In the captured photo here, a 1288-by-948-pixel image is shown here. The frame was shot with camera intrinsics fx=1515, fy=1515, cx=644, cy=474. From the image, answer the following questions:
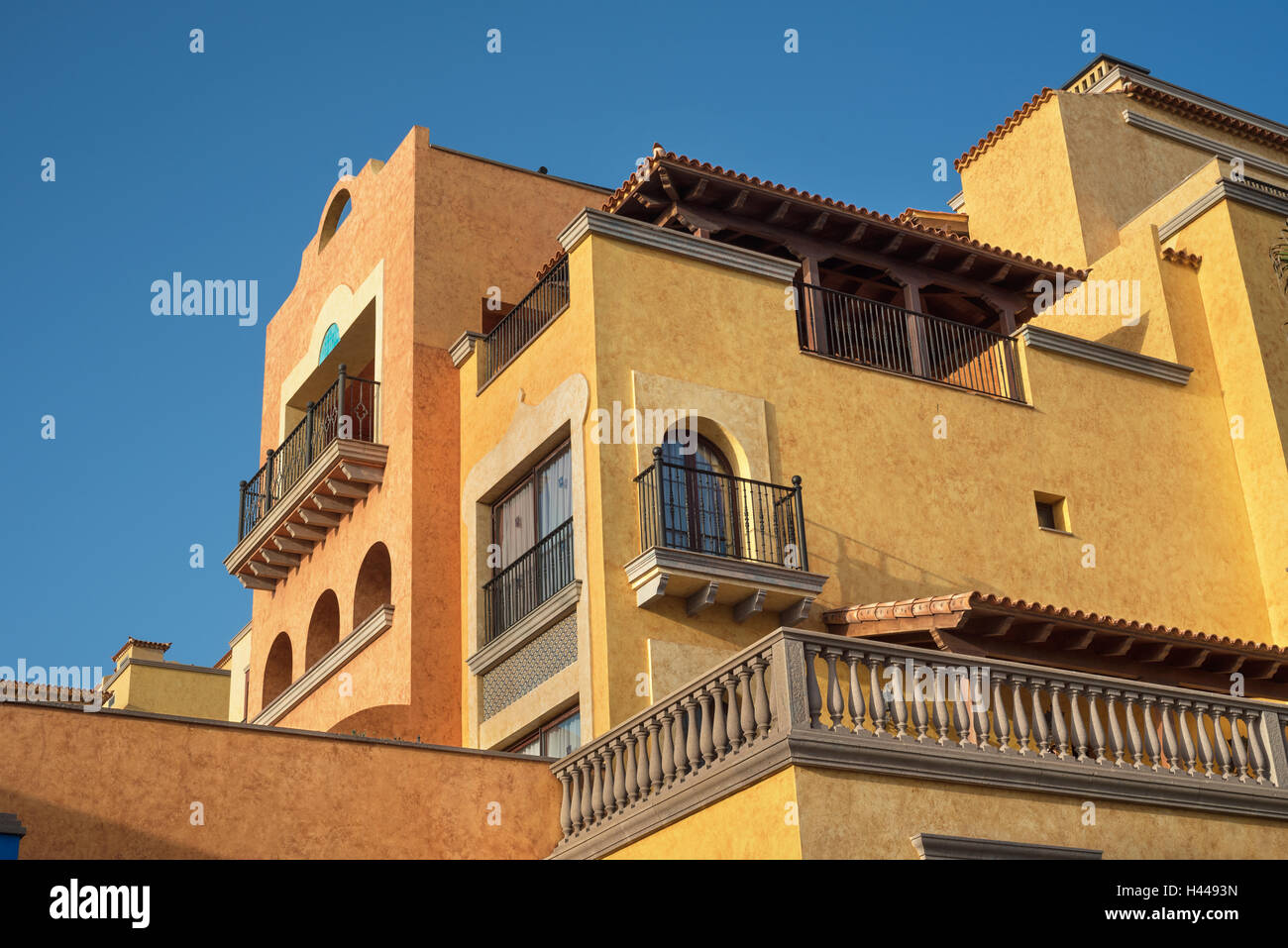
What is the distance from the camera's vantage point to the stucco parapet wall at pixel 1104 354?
21.8 m

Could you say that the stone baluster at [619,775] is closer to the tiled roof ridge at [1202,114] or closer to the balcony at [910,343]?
the balcony at [910,343]

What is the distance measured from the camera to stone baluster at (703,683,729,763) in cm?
1382

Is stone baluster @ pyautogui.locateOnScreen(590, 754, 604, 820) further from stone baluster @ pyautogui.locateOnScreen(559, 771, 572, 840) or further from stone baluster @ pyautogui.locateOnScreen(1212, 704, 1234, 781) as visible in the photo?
stone baluster @ pyautogui.locateOnScreen(1212, 704, 1234, 781)

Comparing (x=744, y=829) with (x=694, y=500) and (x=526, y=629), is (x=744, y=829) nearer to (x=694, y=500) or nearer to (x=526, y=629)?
(x=694, y=500)

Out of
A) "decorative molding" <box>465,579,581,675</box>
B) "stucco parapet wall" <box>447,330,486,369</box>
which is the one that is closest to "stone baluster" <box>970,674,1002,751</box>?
"decorative molding" <box>465,579,581,675</box>

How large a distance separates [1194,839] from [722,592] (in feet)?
18.4

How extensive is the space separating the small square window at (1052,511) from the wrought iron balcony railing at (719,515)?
457cm

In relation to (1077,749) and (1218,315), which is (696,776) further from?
(1218,315)

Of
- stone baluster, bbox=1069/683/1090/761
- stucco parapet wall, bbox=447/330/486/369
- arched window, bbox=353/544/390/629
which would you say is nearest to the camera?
stone baluster, bbox=1069/683/1090/761

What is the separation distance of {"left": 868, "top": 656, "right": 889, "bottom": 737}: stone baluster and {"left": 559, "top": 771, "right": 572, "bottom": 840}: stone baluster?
4.11 m

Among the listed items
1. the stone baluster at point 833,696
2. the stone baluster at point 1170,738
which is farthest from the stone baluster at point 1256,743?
the stone baluster at point 833,696
